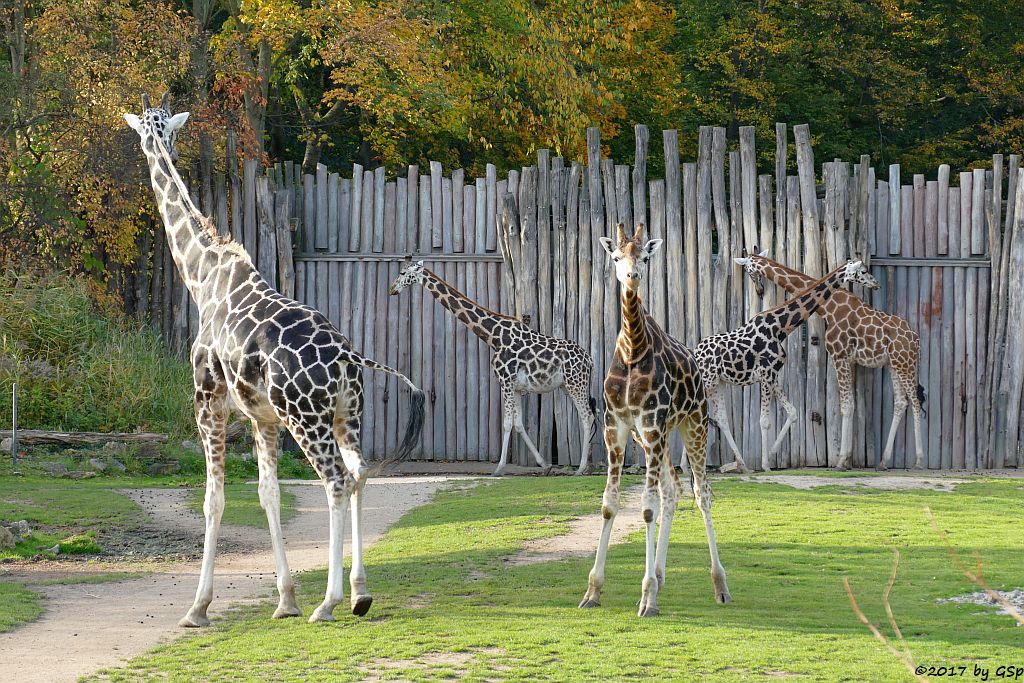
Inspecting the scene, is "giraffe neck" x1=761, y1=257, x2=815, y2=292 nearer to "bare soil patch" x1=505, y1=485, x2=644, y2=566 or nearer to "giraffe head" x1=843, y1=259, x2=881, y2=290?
"giraffe head" x1=843, y1=259, x2=881, y2=290

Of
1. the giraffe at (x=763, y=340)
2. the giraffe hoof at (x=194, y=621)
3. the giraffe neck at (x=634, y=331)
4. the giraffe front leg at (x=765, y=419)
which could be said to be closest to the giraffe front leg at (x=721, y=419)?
the giraffe at (x=763, y=340)

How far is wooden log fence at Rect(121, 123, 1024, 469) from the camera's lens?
14258 mm

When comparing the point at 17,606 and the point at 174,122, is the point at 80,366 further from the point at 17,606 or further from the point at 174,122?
the point at 17,606

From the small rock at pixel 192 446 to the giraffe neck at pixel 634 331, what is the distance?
752 centimetres

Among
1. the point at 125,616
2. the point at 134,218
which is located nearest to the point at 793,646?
the point at 125,616

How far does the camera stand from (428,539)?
10055 mm

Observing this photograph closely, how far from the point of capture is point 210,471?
7.80 m

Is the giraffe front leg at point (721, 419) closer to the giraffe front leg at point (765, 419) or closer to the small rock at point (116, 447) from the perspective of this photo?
the giraffe front leg at point (765, 419)

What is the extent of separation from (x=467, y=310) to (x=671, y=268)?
2323mm

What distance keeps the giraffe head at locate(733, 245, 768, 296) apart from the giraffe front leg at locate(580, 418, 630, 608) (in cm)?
671

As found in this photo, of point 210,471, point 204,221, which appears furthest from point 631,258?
point 204,221

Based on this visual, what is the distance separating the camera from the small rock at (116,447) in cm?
1370

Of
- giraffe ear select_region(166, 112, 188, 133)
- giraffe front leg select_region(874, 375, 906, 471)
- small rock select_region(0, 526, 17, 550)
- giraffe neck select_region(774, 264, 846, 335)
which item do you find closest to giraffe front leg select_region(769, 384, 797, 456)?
giraffe neck select_region(774, 264, 846, 335)

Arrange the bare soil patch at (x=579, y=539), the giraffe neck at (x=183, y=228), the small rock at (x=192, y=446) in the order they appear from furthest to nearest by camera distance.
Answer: the small rock at (x=192, y=446) < the bare soil patch at (x=579, y=539) < the giraffe neck at (x=183, y=228)
